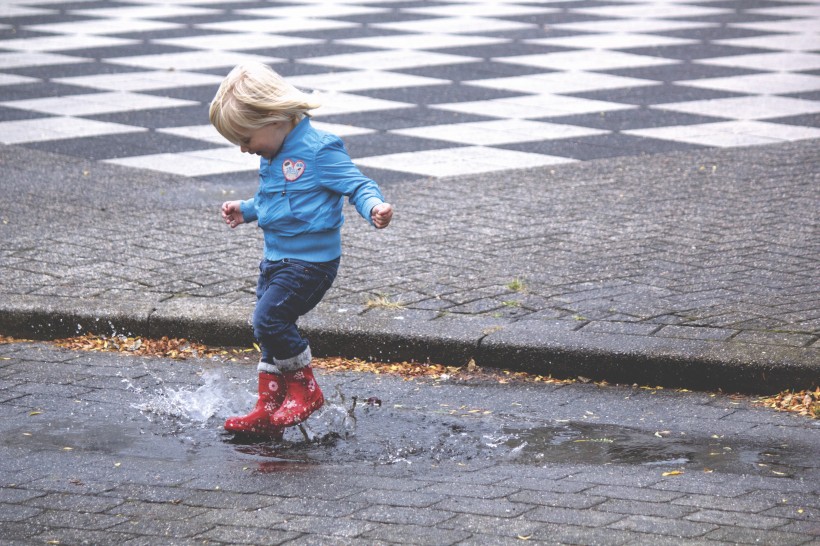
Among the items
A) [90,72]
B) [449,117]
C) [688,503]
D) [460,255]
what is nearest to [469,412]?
[688,503]

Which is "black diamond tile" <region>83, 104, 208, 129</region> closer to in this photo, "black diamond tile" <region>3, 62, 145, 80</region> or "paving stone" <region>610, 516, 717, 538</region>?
"black diamond tile" <region>3, 62, 145, 80</region>

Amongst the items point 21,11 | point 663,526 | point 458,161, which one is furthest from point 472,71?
point 663,526

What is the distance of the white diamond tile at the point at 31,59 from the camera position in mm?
11398

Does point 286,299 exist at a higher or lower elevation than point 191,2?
lower

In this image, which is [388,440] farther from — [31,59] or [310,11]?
[310,11]

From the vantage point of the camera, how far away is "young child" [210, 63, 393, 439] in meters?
3.87

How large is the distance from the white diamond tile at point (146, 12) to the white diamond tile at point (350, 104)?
517 cm

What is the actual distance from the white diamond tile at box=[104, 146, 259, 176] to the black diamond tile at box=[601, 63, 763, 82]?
394cm

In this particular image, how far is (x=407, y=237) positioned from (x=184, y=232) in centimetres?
112

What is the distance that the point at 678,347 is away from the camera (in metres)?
4.59

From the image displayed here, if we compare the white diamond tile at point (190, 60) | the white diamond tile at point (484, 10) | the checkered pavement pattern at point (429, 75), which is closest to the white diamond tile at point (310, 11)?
the checkered pavement pattern at point (429, 75)

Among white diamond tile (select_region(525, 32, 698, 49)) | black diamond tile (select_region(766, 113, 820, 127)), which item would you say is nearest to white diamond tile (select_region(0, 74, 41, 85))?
white diamond tile (select_region(525, 32, 698, 49))

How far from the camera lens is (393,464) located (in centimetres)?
381

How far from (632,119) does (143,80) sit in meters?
4.14
